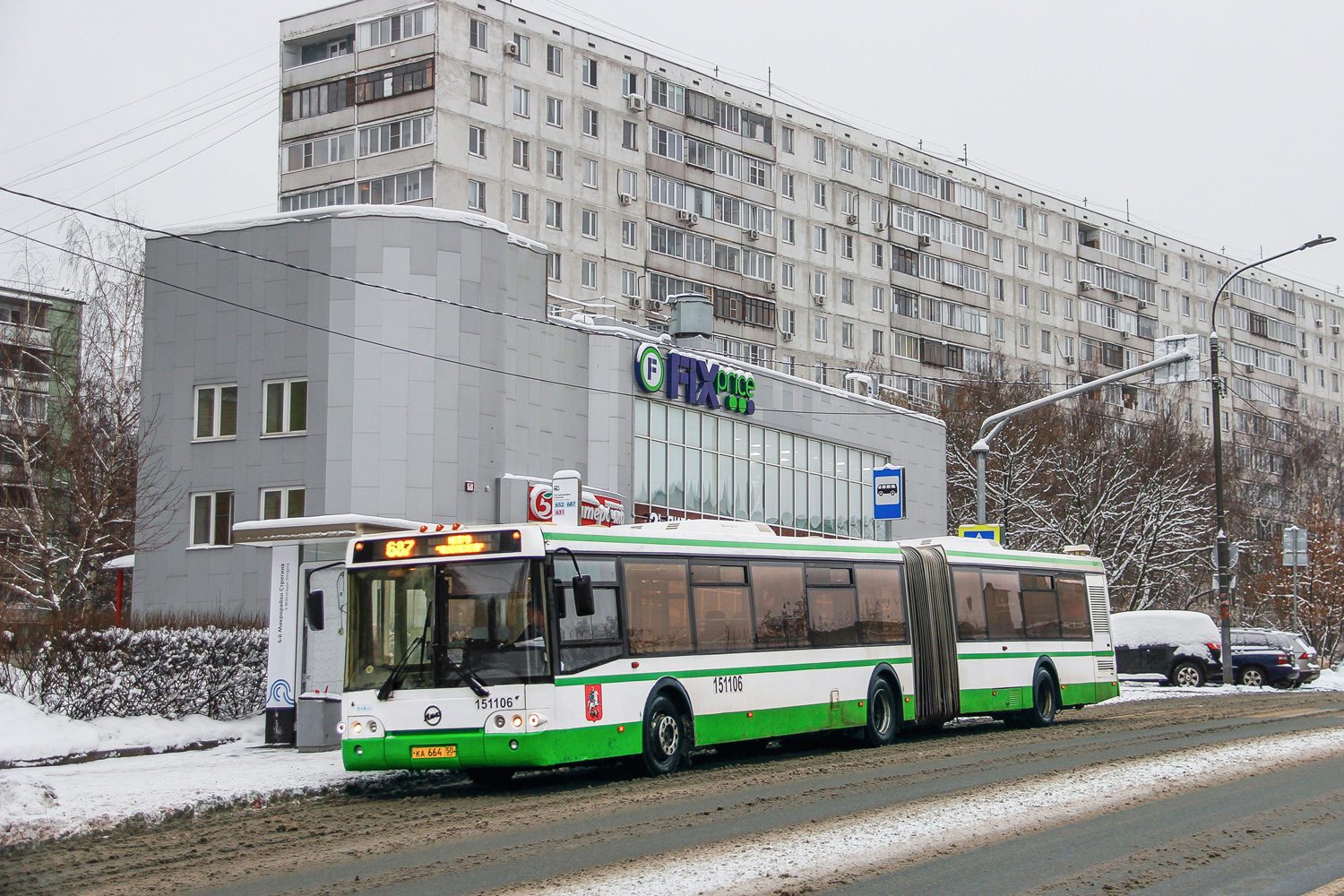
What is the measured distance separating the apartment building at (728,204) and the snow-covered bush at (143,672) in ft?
63.2

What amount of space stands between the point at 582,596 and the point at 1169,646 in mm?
29094

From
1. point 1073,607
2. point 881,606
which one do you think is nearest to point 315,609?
point 881,606

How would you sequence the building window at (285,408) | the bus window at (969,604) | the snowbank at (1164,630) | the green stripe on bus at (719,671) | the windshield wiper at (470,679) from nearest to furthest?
A: 1. the windshield wiper at (470,679)
2. the green stripe on bus at (719,671)
3. the bus window at (969,604)
4. the building window at (285,408)
5. the snowbank at (1164,630)

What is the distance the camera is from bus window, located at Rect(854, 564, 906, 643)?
21.0 meters

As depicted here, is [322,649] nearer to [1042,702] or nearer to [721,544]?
[721,544]

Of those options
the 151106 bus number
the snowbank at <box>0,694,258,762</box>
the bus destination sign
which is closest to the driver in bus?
the bus destination sign

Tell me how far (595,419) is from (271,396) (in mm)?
8058

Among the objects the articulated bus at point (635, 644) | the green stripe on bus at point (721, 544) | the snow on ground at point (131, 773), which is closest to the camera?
the snow on ground at point (131, 773)

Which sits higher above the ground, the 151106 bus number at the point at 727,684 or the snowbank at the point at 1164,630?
the snowbank at the point at 1164,630

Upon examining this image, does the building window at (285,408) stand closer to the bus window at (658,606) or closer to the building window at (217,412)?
the building window at (217,412)

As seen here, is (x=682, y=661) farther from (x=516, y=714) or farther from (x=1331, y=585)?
(x=1331, y=585)

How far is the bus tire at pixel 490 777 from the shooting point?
646 inches

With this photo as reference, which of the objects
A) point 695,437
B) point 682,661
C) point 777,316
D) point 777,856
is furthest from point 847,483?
point 777,856

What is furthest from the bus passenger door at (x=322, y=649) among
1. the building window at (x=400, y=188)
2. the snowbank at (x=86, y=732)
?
the building window at (x=400, y=188)
